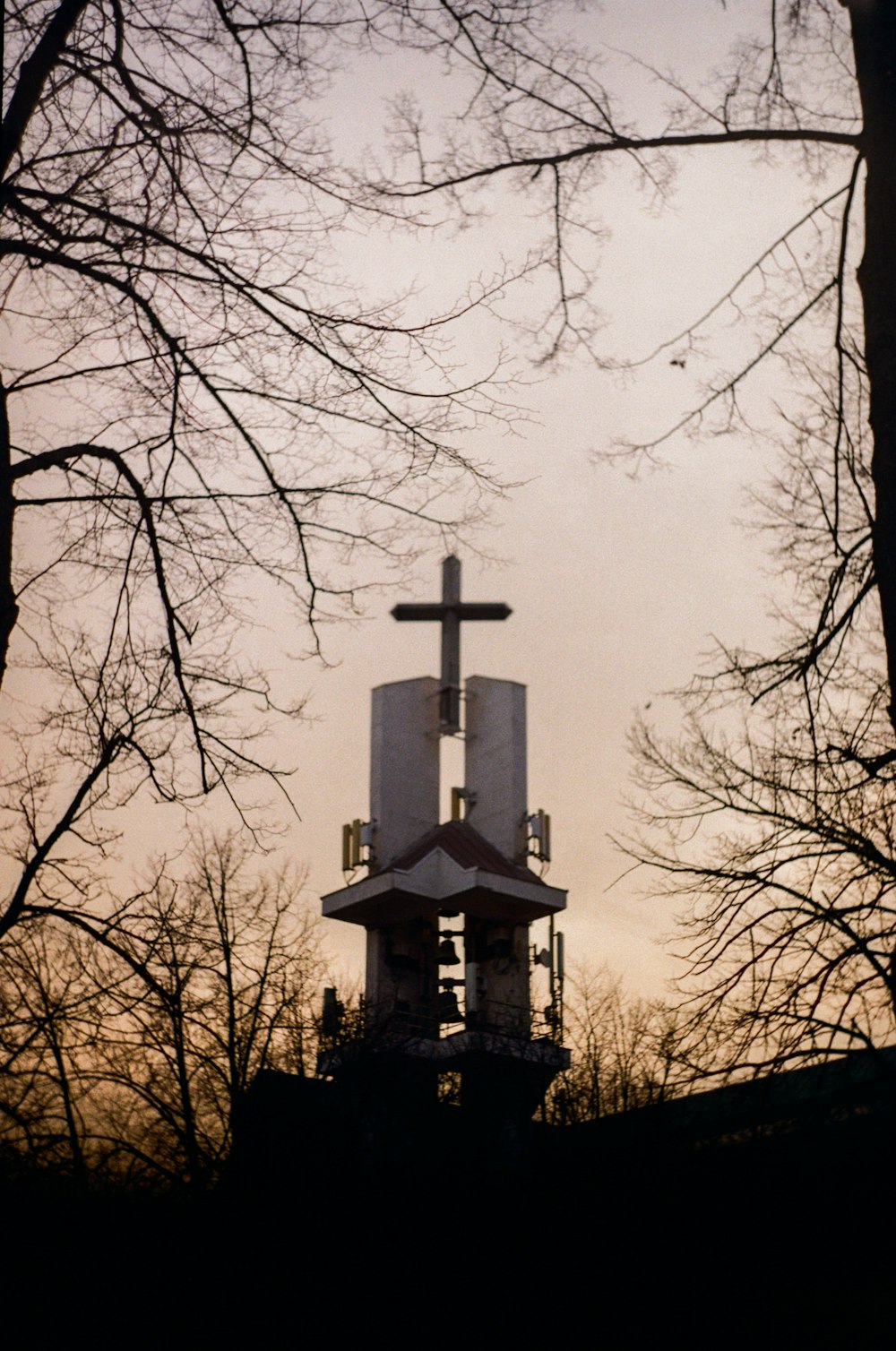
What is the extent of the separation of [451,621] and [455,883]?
580 cm

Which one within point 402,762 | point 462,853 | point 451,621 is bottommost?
point 462,853

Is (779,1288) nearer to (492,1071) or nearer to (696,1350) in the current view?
(696,1350)

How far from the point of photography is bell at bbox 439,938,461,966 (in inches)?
1171

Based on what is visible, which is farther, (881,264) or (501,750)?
(501,750)

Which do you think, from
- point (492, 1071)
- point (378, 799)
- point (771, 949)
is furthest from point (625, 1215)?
point (378, 799)

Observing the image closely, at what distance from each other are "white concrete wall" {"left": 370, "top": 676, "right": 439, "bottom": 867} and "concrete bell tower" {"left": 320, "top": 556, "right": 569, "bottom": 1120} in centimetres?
3

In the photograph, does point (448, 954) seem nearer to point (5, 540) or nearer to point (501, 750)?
point (501, 750)

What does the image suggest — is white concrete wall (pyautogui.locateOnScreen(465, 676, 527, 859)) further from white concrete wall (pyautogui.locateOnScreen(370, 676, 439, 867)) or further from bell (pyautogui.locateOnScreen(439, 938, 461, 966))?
bell (pyautogui.locateOnScreen(439, 938, 461, 966))

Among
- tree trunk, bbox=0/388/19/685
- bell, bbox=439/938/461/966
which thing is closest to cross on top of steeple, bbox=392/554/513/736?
bell, bbox=439/938/461/966

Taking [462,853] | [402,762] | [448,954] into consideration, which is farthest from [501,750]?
[448,954]

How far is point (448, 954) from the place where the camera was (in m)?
29.8

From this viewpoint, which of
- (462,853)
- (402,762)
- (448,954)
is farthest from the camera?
(402,762)

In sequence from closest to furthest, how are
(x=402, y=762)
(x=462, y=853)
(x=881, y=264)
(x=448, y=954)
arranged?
(x=881, y=264) → (x=448, y=954) → (x=462, y=853) → (x=402, y=762)

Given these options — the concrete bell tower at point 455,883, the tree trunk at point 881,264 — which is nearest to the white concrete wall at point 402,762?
the concrete bell tower at point 455,883
